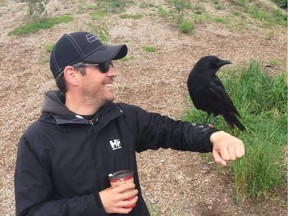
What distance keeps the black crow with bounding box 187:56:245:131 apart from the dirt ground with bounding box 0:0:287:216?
2.06 feet

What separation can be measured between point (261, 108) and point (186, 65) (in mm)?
2185

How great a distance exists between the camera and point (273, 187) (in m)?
4.14

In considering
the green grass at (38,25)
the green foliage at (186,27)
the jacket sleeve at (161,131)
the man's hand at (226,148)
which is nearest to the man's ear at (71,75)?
the jacket sleeve at (161,131)

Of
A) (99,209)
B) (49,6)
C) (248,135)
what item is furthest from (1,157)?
(49,6)

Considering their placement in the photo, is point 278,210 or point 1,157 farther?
point 1,157

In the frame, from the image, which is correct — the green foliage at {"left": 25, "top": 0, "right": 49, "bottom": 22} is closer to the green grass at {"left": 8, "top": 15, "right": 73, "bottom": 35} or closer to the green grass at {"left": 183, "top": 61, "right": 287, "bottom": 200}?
the green grass at {"left": 8, "top": 15, "right": 73, "bottom": 35}

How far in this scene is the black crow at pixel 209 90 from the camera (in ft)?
14.9

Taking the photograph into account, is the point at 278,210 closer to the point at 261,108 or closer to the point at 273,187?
the point at 273,187

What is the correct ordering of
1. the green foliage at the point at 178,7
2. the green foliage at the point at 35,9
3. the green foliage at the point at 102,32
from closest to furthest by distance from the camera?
the green foliage at the point at 102,32
the green foliage at the point at 178,7
the green foliage at the point at 35,9

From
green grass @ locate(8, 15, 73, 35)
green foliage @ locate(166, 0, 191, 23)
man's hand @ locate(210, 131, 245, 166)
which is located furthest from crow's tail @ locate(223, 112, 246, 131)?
green grass @ locate(8, 15, 73, 35)

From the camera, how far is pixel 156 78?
22.9 ft

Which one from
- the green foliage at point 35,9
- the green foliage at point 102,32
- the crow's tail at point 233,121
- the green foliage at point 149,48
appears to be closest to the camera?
the crow's tail at point 233,121

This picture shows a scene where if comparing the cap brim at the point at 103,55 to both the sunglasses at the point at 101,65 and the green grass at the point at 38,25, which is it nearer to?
the sunglasses at the point at 101,65

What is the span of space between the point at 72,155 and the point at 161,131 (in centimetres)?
61
